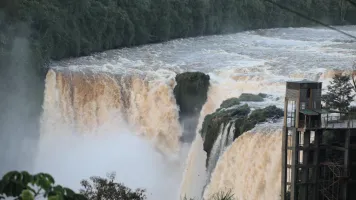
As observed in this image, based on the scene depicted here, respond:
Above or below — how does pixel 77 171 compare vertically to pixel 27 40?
below

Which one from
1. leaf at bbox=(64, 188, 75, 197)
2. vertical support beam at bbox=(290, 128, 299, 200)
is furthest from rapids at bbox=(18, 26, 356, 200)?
leaf at bbox=(64, 188, 75, 197)

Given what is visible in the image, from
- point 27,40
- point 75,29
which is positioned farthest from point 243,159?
point 75,29

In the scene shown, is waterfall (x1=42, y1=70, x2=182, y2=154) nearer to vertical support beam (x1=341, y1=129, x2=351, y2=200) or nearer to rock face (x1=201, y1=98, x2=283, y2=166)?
rock face (x1=201, y1=98, x2=283, y2=166)

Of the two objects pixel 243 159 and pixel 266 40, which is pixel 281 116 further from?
pixel 266 40

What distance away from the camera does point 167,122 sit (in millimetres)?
29078

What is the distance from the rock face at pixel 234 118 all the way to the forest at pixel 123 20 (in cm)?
811

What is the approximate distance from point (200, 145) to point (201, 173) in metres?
1.61

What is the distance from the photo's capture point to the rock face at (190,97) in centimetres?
2836

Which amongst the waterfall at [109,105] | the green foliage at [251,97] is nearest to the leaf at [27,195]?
the green foliage at [251,97]

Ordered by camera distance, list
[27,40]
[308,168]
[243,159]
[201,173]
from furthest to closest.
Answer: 1. [27,40]
2. [201,173]
3. [243,159]
4. [308,168]

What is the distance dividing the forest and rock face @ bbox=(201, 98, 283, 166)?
811 centimetres

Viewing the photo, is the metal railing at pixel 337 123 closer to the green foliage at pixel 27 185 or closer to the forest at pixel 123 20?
the green foliage at pixel 27 185

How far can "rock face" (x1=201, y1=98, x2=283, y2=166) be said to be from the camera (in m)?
21.5

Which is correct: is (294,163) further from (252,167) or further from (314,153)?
(252,167)
